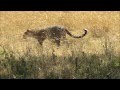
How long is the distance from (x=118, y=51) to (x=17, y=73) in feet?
7.40

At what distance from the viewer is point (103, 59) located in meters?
7.24

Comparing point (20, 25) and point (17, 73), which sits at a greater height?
point (20, 25)

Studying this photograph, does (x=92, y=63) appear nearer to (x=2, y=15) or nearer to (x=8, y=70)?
(x=8, y=70)

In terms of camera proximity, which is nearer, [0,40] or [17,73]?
[17,73]

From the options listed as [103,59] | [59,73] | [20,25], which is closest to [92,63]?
[103,59]

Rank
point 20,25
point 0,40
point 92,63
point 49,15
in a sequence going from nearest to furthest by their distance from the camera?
point 92,63 < point 0,40 < point 20,25 < point 49,15

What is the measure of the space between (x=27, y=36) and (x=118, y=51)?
2.87 meters

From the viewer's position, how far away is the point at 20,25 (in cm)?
1178

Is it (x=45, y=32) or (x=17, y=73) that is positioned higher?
A: (x=45, y=32)
